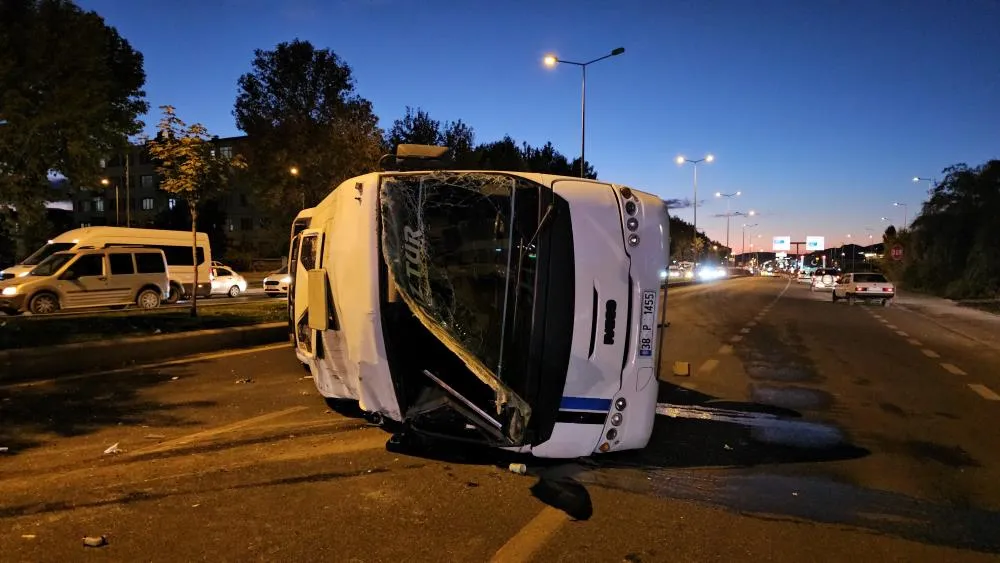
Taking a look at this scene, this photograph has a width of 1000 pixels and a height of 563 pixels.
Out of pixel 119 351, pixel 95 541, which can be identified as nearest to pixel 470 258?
pixel 95 541

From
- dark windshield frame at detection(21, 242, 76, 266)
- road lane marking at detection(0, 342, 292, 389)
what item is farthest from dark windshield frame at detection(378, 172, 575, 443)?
dark windshield frame at detection(21, 242, 76, 266)

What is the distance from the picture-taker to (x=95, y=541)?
3844 mm

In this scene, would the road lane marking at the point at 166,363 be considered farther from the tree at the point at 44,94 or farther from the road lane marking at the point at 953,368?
the road lane marking at the point at 953,368

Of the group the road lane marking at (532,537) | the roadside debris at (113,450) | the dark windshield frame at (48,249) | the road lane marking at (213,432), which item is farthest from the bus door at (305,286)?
the dark windshield frame at (48,249)

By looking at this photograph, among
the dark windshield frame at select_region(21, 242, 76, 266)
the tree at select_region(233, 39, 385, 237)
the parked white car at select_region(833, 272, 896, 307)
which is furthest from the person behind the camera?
the tree at select_region(233, 39, 385, 237)

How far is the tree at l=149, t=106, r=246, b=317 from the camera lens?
1362 cm

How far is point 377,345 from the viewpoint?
→ 4.69 meters

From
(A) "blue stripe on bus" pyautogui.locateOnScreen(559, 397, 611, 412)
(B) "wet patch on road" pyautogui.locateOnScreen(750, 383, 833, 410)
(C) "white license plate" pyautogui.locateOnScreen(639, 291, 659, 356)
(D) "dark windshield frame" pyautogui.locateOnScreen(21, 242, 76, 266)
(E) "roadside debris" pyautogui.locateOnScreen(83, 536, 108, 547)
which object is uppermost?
(D) "dark windshield frame" pyautogui.locateOnScreen(21, 242, 76, 266)

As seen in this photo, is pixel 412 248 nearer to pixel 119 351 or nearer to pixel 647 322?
pixel 647 322

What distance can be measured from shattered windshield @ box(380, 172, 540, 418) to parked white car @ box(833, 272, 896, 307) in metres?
29.2

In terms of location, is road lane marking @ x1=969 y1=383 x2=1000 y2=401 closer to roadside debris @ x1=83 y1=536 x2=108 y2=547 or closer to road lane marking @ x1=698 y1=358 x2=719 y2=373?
road lane marking @ x1=698 y1=358 x2=719 y2=373

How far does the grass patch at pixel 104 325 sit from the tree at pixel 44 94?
3314 millimetres

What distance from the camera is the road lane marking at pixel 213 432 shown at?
5789 millimetres

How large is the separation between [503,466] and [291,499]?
5.47ft
